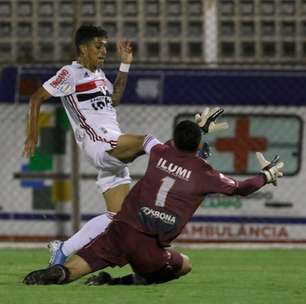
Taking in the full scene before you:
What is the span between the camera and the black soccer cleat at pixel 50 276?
9.44m

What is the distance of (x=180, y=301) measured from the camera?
881 cm

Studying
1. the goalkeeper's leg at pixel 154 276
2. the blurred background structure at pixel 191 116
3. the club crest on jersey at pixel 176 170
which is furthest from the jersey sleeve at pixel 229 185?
the blurred background structure at pixel 191 116

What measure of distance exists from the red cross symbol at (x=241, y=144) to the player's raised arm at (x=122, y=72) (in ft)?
12.5

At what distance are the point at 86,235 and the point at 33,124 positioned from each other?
2.84ft

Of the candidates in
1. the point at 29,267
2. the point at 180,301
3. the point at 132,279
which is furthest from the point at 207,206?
the point at 180,301

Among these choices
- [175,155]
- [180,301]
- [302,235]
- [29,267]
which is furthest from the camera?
[302,235]

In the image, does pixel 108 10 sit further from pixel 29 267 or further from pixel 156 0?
pixel 29 267

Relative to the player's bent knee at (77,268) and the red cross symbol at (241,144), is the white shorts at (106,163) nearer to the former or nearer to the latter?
the player's bent knee at (77,268)

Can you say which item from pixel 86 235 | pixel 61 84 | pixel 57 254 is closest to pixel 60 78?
pixel 61 84

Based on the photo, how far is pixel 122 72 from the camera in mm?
11109

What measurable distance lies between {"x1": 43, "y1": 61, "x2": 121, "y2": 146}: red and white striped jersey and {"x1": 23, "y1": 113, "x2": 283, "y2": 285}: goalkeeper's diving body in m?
1.34

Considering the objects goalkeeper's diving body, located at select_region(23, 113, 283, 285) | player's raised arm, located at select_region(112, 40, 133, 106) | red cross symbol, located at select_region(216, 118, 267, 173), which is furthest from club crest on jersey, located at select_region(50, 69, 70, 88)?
red cross symbol, located at select_region(216, 118, 267, 173)

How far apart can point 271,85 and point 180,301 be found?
21.2 ft

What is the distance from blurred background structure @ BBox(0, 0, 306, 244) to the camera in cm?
1488
